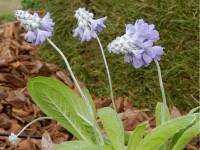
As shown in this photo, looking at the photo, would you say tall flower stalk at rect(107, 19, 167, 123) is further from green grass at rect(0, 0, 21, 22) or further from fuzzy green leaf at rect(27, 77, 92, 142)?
green grass at rect(0, 0, 21, 22)

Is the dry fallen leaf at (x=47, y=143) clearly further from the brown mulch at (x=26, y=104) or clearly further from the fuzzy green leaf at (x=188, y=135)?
the fuzzy green leaf at (x=188, y=135)

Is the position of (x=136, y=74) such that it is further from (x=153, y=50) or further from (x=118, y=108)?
(x=153, y=50)

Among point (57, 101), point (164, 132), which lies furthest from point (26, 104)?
point (164, 132)

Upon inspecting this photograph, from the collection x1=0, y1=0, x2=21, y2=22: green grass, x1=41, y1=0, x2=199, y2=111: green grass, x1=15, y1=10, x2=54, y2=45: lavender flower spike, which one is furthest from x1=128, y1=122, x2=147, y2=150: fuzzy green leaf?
x1=0, y1=0, x2=21, y2=22: green grass

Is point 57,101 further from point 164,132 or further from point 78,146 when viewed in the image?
point 164,132

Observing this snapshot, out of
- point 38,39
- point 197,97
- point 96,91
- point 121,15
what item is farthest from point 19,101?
point 38,39

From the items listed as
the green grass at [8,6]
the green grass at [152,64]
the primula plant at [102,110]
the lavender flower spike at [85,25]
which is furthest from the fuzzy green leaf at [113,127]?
the green grass at [8,6]
